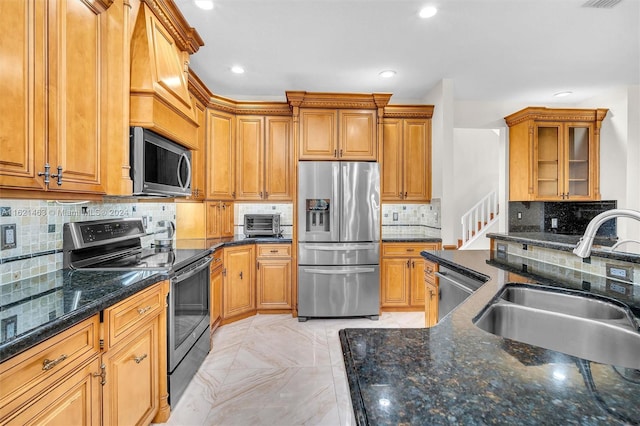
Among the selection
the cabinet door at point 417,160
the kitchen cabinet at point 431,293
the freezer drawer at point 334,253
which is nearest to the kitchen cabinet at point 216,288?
the freezer drawer at point 334,253

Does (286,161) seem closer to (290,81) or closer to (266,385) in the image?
(290,81)

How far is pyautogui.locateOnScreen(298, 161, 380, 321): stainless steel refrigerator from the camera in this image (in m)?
3.43

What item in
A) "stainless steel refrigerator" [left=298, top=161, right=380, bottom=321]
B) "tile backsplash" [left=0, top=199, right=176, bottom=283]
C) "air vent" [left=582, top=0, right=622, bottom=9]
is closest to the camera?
"tile backsplash" [left=0, top=199, right=176, bottom=283]

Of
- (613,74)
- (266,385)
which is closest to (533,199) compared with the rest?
(613,74)

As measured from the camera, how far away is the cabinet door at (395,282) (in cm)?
368

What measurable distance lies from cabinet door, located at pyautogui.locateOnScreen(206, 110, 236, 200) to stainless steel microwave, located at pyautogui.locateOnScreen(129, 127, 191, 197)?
0.99 metres

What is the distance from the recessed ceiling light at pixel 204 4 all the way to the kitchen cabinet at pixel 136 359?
2.00 m

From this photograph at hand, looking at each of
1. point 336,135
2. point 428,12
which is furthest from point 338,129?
point 428,12

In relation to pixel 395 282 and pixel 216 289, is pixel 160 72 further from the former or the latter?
pixel 395 282

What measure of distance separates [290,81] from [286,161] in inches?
36.7

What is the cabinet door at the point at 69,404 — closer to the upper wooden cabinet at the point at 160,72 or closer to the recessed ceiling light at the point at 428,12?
the upper wooden cabinet at the point at 160,72

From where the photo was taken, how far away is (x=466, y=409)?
57 cm

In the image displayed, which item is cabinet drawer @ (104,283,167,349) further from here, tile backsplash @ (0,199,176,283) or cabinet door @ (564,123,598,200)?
cabinet door @ (564,123,598,200)

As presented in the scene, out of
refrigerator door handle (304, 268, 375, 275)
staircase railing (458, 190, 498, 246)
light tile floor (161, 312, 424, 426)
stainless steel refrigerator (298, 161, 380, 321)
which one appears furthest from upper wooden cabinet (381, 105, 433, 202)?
staircase railing (458, 190, 498, 246)
